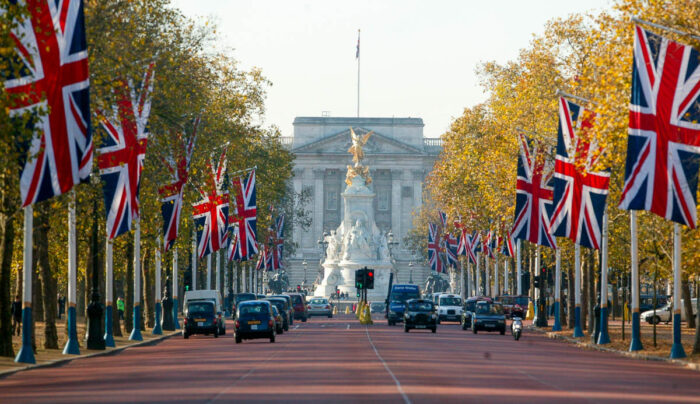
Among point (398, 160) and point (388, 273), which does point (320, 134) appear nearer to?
point (398, 160)

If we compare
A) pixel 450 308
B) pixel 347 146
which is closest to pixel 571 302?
pixel 450 308

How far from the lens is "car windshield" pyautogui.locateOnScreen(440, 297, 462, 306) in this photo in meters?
81.8

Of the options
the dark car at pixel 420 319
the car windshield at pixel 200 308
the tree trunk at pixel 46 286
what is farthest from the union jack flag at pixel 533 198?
the tree trunk at pixel 46 286

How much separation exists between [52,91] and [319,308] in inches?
2771

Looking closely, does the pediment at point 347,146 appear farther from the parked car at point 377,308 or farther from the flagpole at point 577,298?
the flagpole at point 577,298

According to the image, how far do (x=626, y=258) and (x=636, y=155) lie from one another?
26831 millimetres

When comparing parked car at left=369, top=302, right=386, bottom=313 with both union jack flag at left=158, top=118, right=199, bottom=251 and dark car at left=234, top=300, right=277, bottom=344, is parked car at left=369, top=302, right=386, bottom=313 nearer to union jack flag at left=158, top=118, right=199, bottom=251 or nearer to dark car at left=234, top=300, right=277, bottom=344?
dark car at left=234, top=300, right=277, bottom=344

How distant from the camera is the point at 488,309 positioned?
209 feet

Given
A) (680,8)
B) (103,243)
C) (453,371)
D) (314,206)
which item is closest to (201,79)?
(103,243)

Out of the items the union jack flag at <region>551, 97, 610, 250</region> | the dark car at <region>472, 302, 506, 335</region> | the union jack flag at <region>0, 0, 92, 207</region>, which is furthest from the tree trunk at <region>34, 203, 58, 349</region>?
the dark car at <region>472, 302, 506, 335</region>

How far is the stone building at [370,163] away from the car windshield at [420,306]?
127 m

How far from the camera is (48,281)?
1754 inches

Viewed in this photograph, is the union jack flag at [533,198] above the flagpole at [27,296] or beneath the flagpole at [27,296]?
above

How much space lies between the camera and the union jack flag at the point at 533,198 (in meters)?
54.0
